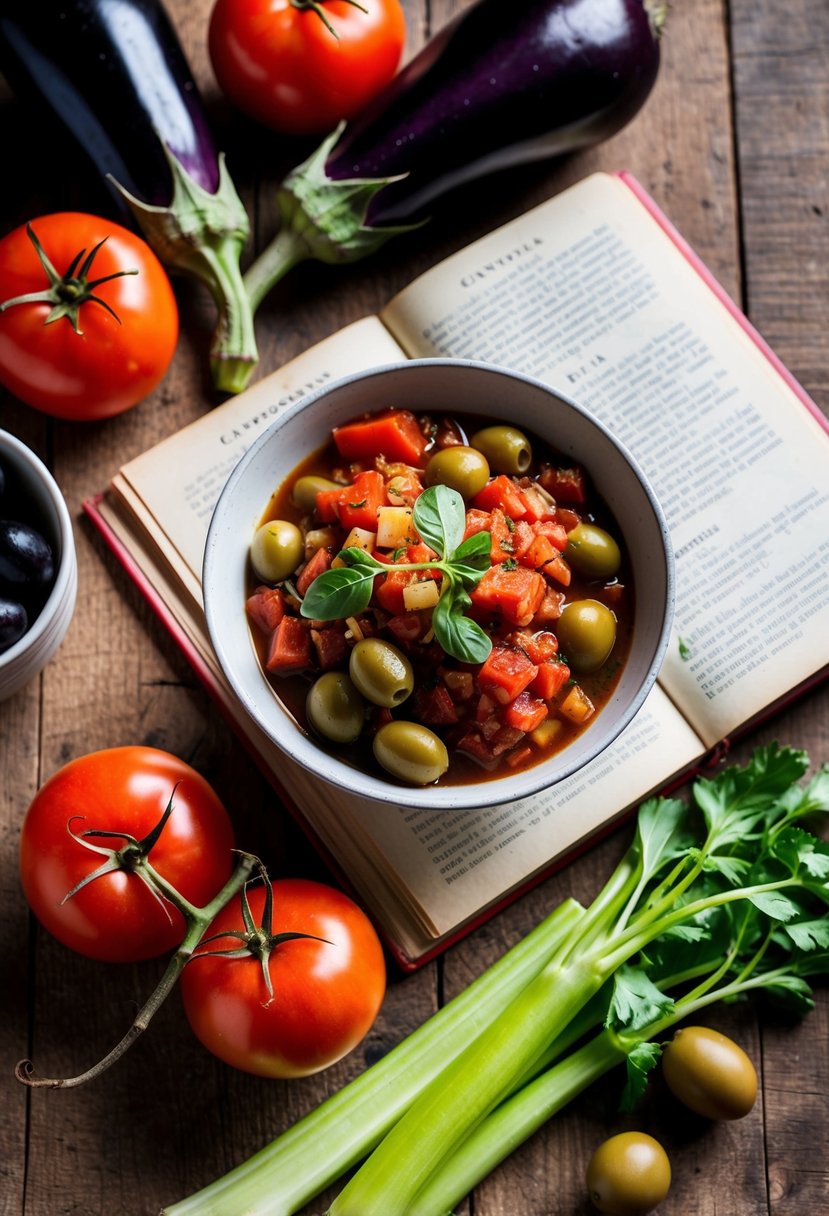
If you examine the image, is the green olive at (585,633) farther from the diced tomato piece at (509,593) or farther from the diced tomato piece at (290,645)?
the diced tomato piece at (290,645)

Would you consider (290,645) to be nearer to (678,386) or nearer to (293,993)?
(293,993)

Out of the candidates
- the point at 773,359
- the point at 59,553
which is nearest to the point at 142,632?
the point at 59,553

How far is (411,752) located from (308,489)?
1.67 ft

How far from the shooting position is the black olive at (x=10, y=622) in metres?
2.01

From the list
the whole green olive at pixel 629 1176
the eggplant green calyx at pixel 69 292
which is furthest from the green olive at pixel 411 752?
the eggplant green calyx at pixel 69 292

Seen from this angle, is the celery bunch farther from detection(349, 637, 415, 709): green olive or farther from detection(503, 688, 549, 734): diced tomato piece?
detection(349, 637, 415, 709): green olive

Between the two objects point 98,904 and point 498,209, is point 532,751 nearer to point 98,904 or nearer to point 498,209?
point 98,904

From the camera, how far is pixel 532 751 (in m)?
2.04

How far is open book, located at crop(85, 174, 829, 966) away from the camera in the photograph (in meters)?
2.22

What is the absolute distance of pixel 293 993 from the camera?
2010mm

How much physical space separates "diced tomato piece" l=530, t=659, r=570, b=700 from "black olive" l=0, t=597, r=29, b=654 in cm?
88

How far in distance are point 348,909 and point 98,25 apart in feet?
5.71

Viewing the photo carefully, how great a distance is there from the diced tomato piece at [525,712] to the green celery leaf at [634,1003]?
0.53 metres

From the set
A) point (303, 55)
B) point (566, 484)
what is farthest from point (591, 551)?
point (303, 55)
